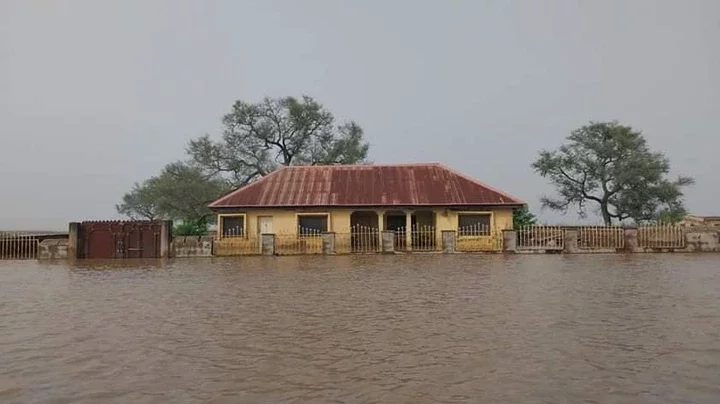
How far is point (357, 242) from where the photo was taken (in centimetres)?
2945

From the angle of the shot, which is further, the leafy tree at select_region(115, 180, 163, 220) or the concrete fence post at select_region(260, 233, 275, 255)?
the leafy tree at select_region(115, 180, 163, 220)

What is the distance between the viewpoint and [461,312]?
1011 cm

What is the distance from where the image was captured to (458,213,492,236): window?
29.8 m

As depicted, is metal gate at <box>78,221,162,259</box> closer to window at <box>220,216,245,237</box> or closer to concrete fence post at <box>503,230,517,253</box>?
window at <box>220,216,245,237</box>

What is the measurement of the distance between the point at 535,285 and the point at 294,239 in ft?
55.6

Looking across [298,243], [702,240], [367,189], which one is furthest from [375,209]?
[702,240]

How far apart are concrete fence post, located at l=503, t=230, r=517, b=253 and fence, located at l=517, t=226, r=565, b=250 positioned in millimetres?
287

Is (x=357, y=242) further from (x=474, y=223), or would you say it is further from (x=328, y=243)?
(x=474, y=223)

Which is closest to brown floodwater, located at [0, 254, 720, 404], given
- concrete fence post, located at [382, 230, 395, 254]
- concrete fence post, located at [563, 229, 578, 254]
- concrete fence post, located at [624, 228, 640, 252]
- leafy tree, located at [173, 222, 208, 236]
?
concrete fence post, located at [563, 229, 578, 254]

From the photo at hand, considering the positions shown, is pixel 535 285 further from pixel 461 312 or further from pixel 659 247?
pixel 659 247

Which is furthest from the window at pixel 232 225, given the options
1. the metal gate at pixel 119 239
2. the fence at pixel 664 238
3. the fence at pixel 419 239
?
the fence at pixel 664 238

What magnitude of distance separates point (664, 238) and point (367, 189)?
1438 centimetres

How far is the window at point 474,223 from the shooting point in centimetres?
2980

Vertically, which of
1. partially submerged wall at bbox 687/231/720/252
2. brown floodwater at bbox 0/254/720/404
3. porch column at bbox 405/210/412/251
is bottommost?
brown floodwater at bbox 0/254/720/404
